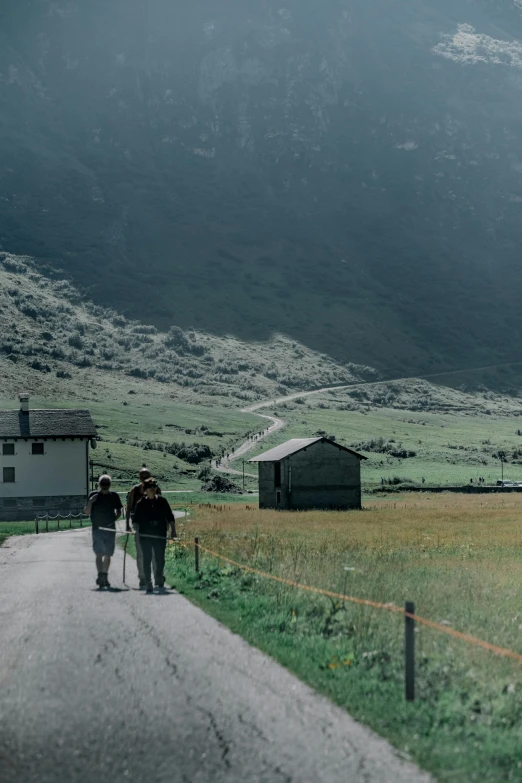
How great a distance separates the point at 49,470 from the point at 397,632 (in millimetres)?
64418

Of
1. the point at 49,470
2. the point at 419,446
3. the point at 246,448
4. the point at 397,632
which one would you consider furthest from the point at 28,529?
the point at 419,446

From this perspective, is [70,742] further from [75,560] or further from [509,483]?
[509,483]

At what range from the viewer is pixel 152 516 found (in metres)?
19.8

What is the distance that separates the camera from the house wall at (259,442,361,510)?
3196 inches

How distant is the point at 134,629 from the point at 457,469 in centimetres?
12464

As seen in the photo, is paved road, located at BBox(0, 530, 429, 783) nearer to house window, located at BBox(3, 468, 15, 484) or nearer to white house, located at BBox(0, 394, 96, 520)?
white house, located at BBox(0, 394, 96, 520)

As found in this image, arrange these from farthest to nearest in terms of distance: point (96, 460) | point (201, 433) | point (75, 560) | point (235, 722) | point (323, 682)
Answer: point (201, 433) < point (96, 460) < point (75, 560) < point (323, 682) < point (235, 722)

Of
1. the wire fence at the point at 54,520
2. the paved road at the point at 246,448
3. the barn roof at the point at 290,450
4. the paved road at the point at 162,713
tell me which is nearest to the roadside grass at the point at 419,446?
the paved road at the point at 246,448

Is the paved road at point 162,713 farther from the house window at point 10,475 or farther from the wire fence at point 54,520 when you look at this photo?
the house window at point 10,475

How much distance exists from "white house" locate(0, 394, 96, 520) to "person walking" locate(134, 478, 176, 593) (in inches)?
2200

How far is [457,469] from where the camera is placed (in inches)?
5374

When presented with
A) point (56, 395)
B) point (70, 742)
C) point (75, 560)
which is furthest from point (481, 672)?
point (56, 395)

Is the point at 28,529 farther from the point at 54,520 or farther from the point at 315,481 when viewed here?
the point at 315,481

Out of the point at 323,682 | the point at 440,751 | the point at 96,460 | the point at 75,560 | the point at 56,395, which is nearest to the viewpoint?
the point at 440,751
